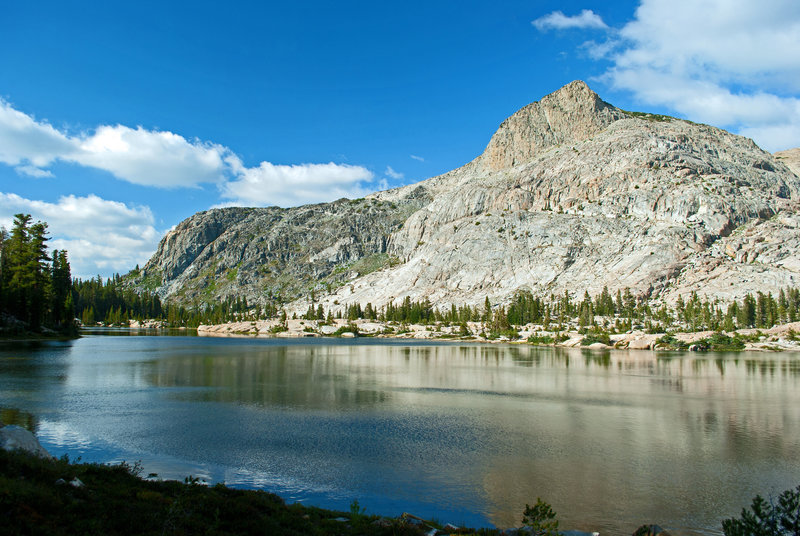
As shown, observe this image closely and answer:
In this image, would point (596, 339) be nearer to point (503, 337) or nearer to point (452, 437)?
point (503, 337)

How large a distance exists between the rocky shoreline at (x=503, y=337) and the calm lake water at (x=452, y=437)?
184 ft

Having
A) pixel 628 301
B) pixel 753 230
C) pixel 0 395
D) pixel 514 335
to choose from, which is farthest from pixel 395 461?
pixel 753 230

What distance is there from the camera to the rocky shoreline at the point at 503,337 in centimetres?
10331

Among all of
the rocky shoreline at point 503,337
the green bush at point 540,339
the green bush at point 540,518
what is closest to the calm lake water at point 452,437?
the green bush at point 540,518

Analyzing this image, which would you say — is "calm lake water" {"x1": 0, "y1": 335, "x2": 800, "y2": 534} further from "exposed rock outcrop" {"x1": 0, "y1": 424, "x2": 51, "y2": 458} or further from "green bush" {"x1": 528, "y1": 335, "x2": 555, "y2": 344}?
"green bush" {"x1": 528, "y1": 335, "x2": 555, "y2": 344}

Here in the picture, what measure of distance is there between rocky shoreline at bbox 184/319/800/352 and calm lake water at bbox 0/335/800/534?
56.2m

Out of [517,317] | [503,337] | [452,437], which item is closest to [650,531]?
[452,437]

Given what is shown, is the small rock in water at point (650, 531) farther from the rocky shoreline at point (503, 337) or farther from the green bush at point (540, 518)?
the rocky shoreline at point (503, 337)

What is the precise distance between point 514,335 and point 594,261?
191ft

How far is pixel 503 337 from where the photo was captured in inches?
5325

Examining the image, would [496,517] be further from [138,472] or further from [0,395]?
[0,395]

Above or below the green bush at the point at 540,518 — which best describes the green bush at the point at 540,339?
below

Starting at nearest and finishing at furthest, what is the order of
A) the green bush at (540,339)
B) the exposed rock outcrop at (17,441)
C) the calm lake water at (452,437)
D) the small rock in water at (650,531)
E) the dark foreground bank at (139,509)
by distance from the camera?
the dark foreground bank at (139,509)
the small rock in water at (650,531)
the exposed rock outcrop at (17,441)
the calm lake water at (452,437)
the green bush at (540,339)

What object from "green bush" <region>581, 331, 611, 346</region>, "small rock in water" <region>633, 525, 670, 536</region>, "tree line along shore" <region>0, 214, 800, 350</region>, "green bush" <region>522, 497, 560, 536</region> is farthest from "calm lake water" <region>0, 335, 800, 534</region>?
"green bush" <region>581, 331, 611, 346</region>
